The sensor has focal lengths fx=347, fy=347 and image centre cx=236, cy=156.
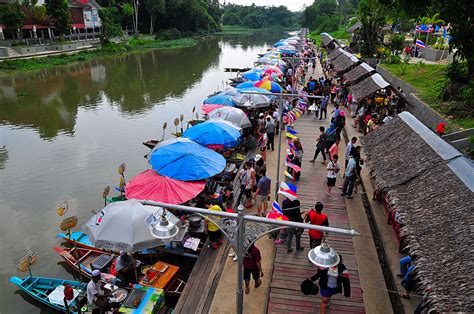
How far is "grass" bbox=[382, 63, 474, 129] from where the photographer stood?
47.3 ft

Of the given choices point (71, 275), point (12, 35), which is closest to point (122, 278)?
point (71, 275)

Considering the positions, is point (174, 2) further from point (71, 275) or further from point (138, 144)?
point (71, 275)

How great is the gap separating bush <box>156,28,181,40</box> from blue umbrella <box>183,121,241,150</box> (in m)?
69.6

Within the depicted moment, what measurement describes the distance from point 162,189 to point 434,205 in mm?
6613

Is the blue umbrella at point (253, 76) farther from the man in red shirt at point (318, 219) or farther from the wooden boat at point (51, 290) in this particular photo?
the wooden boat at point (51, 290)

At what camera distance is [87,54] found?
50.4m

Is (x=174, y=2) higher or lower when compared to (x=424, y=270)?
higher

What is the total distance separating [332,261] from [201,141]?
869 centimetres

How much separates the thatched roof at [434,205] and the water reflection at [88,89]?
19.0 m

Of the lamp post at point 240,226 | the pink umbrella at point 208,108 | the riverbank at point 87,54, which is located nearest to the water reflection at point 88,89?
the riverbank at point 87,54

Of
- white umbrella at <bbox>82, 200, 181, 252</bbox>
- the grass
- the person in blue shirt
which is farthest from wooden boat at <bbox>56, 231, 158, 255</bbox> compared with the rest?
the grass

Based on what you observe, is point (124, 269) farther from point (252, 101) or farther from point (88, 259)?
point (252, 101)

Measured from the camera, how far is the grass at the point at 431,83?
14.4 m

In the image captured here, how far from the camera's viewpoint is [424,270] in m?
5.57
